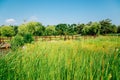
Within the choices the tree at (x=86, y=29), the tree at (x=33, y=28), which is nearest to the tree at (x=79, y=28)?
the tree at (x=86, y=29)

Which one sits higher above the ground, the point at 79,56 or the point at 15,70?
the point at 79,56

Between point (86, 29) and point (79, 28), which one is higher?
point (79, 28)

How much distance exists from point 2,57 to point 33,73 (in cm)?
64

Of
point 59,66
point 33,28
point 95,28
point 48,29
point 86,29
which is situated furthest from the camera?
point 48,29

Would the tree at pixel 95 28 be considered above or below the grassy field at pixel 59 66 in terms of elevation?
below

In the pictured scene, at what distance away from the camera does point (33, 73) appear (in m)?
2.14

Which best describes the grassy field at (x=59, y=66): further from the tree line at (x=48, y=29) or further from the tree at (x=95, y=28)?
the tree at (x=95, y=28)

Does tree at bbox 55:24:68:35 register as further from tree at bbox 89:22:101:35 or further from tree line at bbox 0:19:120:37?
tree at bbox 89:22:101:35

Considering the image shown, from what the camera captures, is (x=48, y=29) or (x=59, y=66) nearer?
(x=59, y=66)

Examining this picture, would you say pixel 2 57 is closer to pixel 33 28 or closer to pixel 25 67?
pixel 25 67

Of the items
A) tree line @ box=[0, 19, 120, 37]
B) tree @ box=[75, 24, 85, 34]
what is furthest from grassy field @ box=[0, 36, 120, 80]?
tree @ box=[75, 24, 85, 34]

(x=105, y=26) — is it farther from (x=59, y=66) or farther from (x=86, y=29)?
(x=59, y=66)

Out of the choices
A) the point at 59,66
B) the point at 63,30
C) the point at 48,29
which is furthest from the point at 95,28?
the point at 59,66

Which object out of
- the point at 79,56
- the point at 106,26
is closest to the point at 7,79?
the point at 79,56
